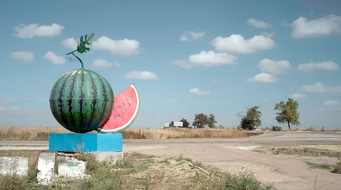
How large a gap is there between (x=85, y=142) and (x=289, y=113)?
85219mm

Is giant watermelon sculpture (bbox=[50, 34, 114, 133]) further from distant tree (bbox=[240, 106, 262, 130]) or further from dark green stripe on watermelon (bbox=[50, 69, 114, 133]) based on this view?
distant tree (bbox=[240, 106, 262, 130])

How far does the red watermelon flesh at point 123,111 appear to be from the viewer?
45.2 feet

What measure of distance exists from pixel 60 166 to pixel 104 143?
2878mm

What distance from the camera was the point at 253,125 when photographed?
71125mm

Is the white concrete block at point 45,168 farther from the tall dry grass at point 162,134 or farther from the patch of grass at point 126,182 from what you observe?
the tall dry grass at point 162,134

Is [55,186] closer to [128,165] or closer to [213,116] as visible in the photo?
[128,165]

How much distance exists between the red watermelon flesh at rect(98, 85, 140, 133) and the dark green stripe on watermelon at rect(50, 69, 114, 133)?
0.58 meters

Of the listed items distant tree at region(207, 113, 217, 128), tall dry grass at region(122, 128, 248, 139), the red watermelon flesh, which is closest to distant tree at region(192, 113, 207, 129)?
distant tree at region(207, 113, 217, 128)

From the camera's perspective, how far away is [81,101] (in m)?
12.5

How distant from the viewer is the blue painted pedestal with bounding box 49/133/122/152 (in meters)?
12.7

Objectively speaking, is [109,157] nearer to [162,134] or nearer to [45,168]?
[45,168]

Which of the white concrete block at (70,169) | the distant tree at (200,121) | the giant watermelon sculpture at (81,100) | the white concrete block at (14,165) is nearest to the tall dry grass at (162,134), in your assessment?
the giant watermelon sculpture at (81,100)

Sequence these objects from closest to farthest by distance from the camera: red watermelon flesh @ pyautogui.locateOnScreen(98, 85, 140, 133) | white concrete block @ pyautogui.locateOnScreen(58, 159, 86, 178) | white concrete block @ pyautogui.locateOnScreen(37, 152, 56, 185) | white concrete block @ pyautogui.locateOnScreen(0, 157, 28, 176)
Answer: white concrete block @ pyautogui.locateOnScreen(37, 152, 56, 185)
white concrete block @ pyautogui.locateOnScreen(0, 157, 28, 176)
white concrete block @ pyautogui.locateOnScreen(58, 159, 86, 178)
red watermelon flesh @ pyautogui.locateOnScreen(98, 85, 140, 133)

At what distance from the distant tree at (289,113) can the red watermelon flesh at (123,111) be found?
3272 inches
